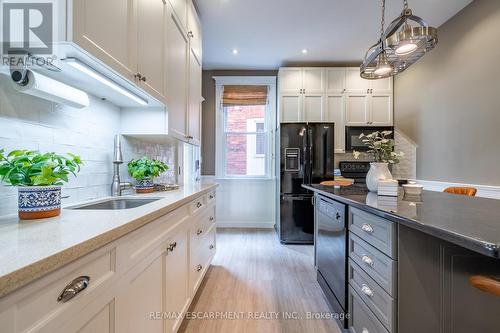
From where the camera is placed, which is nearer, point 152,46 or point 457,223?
point 457,223

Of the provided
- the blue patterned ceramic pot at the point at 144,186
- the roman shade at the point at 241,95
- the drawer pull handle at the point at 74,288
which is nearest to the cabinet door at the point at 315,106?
the roman shade at the point at 241,95

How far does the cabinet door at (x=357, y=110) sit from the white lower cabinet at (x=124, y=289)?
3273mm

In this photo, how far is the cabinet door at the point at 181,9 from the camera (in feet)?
6.54

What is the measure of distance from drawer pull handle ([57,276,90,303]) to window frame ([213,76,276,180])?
3804mm

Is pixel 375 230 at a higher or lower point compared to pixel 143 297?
higher

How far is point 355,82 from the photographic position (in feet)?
13.1

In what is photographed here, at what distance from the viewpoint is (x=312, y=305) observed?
199 centimetres

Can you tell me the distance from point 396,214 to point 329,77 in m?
3.55

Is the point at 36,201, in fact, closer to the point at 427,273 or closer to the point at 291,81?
the point at 427,273

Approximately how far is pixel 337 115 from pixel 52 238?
13.3 ft

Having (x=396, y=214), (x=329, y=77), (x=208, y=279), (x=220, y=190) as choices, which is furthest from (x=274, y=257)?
(x=329, y=77)

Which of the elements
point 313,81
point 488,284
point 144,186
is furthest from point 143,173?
point 313,81

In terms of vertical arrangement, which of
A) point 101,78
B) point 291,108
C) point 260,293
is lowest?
point 260,293

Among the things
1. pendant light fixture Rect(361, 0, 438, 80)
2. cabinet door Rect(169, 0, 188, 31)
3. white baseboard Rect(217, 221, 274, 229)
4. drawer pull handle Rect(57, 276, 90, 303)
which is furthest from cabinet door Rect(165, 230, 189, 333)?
white baseboard Rect(217, 221, 274, 229)
